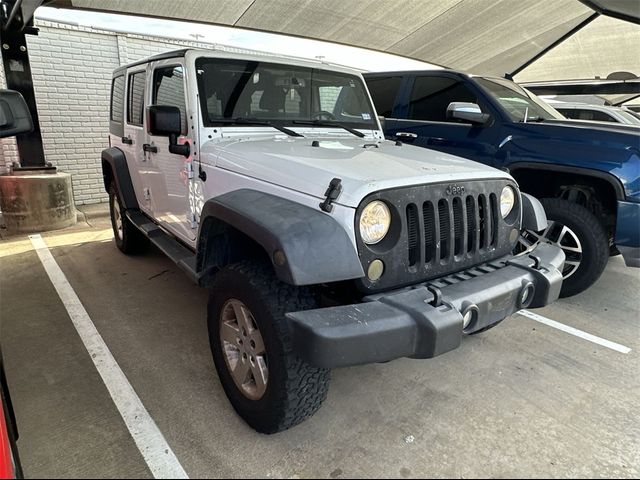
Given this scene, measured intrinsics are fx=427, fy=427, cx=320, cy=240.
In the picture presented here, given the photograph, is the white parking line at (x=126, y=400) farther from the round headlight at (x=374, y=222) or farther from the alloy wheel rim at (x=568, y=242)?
the alloy wheel rim at (x=568, y=242)

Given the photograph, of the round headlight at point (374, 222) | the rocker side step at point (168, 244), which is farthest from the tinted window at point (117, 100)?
the round headlight at point (374, 222)

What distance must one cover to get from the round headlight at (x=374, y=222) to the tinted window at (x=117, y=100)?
3.53 meters

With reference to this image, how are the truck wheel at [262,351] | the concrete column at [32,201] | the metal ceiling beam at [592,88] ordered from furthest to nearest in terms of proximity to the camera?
the metal ceiling beam at [592,88] → the concrete column at [32,201] → the truck wheel at [262,351]

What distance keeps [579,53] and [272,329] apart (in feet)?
40.6

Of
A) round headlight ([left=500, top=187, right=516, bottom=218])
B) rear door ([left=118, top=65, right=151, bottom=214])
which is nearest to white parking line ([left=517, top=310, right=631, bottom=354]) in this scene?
round headlight ([left=500, top=187, right=516, bottom=218])

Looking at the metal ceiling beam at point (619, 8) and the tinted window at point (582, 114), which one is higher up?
the metal ceiling beam at point (619, 8)

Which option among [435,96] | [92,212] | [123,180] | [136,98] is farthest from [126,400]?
[92,212]

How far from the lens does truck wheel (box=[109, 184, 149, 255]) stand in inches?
180

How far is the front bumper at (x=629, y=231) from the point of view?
10.8ft

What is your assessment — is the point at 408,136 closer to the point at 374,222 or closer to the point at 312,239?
the point at 374,222

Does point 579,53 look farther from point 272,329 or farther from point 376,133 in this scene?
point 272,329

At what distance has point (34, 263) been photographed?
4.64m

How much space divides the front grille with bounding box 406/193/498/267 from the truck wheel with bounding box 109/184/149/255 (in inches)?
134

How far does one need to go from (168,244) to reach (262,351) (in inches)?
69.2
